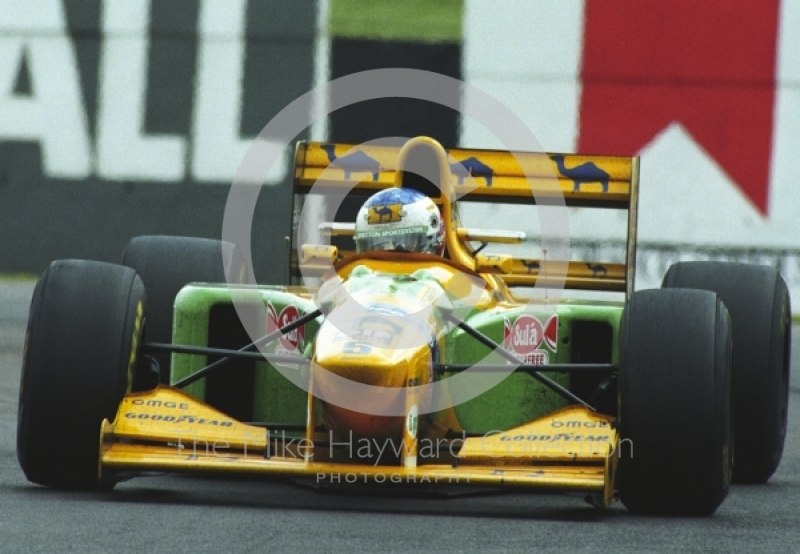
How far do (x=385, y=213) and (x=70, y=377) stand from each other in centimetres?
155

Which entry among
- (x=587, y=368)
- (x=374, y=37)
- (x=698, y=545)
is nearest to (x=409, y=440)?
(x=587, y=368)

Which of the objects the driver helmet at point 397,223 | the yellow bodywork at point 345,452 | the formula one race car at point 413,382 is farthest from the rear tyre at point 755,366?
the yellow bodywork at point 345,452

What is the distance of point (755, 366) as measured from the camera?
6727 mm

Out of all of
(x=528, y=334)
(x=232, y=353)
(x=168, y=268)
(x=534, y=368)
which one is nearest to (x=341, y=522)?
(x=232, y=353)

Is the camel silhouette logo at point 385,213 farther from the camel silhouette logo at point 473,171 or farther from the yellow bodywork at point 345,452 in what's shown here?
the camel silhouette logo at point 473,171

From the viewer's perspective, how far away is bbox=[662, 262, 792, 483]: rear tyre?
672cm

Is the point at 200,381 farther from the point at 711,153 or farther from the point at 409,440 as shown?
the point at 711,153

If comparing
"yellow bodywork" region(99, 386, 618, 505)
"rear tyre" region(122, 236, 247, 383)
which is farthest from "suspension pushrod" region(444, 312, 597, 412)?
"rear tyre" region(122, 236, 247, 383)

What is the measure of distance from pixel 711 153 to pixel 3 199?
7.59m

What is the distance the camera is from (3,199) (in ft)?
53.8

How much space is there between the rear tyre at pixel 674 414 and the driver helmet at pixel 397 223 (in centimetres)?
119

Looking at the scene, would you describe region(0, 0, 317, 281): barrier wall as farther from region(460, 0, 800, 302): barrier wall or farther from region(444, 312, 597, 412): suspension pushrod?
region(444, 312, 597, 412): suspension pushrod

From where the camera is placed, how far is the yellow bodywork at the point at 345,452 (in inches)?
201

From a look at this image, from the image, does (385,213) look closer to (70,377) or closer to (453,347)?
(453,347)
